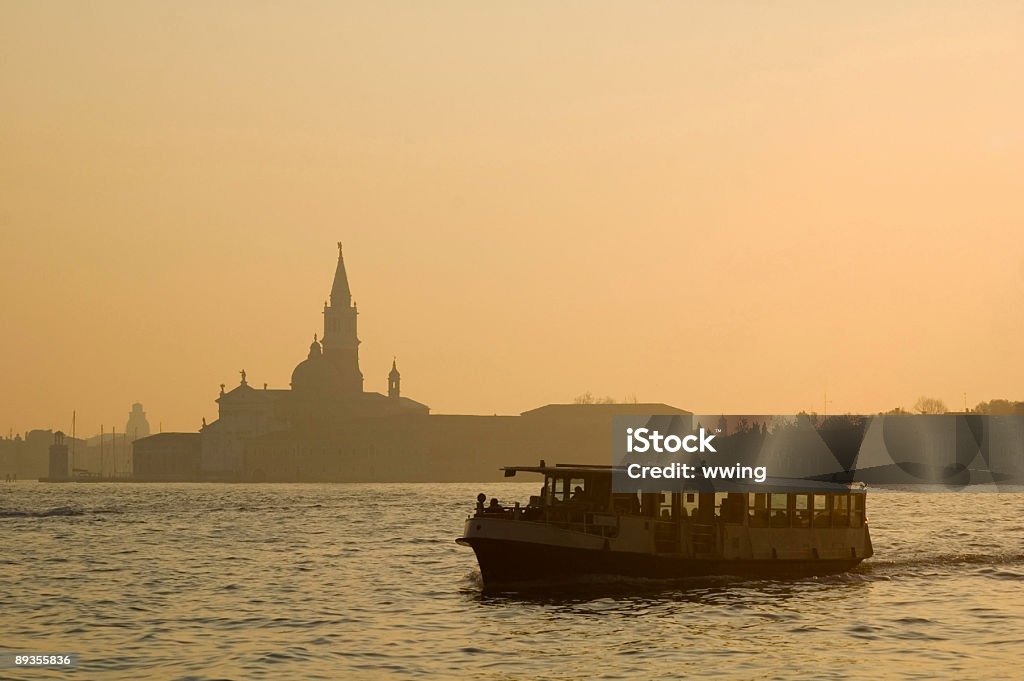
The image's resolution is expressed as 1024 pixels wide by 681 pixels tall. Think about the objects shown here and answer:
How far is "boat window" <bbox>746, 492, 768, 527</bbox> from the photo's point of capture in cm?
5091

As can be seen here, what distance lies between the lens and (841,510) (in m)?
53.8

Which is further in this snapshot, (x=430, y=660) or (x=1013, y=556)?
(x=1013, y=556)

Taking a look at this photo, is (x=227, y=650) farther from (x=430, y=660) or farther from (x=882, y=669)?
(x=882, y=669)

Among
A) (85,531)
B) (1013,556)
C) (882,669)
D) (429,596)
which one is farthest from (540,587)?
(85,531)

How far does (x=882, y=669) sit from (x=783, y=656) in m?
2.62

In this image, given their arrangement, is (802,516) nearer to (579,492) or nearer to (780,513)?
(780,513)

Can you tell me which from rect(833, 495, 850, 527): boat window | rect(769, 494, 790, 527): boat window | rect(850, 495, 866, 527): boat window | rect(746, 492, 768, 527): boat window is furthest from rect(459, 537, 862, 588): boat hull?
rect(850, 495, 866, 527): boat window

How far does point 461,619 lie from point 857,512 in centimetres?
1747

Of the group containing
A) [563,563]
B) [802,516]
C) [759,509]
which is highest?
[759,509]

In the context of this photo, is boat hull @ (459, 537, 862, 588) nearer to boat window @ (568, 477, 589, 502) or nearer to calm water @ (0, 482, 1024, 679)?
calm water @ (0, 482, 1024, 679)

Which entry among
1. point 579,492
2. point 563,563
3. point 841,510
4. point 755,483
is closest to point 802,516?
point 841,510

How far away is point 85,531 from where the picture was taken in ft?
297

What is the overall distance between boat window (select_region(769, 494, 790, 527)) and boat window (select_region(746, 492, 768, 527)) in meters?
0.53

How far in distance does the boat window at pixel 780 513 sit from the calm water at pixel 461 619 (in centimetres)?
208
